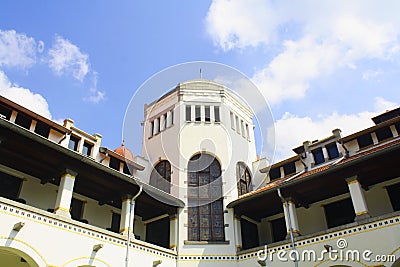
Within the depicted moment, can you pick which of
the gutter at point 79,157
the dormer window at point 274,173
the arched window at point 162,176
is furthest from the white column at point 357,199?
the arched window at point 162,176

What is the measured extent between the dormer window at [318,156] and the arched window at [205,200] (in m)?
5.74

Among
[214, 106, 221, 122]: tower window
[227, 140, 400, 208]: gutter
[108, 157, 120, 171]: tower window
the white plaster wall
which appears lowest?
the white plaster wall

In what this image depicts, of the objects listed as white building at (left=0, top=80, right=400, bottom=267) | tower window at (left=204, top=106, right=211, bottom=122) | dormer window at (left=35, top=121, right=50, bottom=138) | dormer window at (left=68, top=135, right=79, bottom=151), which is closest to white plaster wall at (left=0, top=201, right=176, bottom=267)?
white building at (left=0, top=80, right=400, bottom=267)

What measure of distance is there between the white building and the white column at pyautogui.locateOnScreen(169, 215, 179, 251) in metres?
0.05

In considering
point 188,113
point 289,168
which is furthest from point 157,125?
point 289,168

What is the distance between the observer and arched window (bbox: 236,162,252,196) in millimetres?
21767

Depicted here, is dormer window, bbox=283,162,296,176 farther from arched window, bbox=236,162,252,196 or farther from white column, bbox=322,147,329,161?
arched window, bbox=236,162,252,196

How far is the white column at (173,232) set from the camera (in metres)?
18.7

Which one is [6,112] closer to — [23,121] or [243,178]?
[23,121]

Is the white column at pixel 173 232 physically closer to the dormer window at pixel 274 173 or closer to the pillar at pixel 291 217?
the pillar at pixel 291 217

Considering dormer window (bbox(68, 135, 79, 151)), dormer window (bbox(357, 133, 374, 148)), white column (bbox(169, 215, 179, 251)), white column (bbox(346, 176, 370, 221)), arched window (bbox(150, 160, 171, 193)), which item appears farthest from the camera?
arched window (bbox(150, 160, 171, 193))

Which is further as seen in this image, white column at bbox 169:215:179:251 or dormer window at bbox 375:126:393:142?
dormer window at bbox 375:126:393:142

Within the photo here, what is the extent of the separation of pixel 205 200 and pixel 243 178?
3271 millimetres

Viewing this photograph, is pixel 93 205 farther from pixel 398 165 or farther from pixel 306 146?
pixel 398 165
